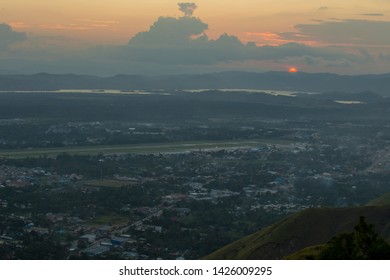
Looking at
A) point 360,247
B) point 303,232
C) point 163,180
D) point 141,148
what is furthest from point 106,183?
point 360,247

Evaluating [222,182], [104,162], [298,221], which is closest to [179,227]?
[298,221]

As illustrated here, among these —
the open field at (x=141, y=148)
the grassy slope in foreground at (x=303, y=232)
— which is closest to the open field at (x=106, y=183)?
the open field at (x=141, y=148)

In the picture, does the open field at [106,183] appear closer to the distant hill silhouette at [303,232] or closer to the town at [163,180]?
the town at [163,180]

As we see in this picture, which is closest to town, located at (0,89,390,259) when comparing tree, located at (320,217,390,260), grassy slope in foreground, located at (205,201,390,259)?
grassy slope in foreground, located at (205,201,390,259)

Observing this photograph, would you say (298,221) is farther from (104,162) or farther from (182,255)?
(104,162)

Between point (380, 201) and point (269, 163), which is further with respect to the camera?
point (269, 163)

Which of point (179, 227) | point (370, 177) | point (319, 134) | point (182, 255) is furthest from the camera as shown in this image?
point (319, 134)
